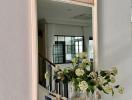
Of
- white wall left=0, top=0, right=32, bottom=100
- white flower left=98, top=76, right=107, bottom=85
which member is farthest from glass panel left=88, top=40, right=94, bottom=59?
white wall left=0, top=0, right=32, bottom=100

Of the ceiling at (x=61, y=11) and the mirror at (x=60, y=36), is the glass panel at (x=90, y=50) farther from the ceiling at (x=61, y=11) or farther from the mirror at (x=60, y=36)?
the ceiling at (x=61, y=11)

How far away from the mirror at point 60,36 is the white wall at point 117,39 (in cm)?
16

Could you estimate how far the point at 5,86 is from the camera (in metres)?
1.26

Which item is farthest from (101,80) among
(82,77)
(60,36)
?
(60,36)

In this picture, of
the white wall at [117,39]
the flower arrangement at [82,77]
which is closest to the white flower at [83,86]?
the flower arrangement at [82,77]

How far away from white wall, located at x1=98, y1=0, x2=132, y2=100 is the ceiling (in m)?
0.19

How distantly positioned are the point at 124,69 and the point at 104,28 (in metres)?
0.46

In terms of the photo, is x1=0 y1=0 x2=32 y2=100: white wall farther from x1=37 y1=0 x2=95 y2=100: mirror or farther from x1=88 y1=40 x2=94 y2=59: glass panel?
x1=88 y1=40 x2=94 y2=59: glass panel

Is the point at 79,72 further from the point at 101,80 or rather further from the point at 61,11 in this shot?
the point at 61,11

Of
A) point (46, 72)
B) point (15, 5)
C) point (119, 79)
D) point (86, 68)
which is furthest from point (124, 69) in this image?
point (15, 5)

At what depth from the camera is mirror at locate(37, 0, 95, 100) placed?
141 centimetres

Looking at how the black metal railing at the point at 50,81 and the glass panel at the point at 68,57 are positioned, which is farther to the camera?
the glass panel at the point at 68,57

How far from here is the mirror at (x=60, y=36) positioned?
141cm

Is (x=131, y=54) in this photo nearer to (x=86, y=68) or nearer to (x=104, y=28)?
(x=104, y=28)
